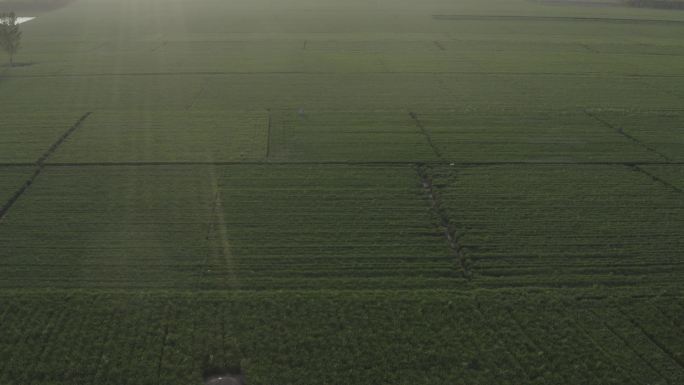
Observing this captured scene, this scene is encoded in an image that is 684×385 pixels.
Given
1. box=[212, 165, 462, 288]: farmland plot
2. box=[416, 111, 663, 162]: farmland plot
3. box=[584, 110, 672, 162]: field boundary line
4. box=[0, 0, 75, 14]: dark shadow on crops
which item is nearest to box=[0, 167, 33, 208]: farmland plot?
box=[212, 165, 462, 288]: farmland plot

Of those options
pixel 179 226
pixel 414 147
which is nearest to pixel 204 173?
pixel 179 226

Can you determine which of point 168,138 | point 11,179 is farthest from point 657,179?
point 11,179

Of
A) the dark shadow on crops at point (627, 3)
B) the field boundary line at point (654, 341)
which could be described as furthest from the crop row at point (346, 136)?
the dark shadow on crops at point (627, 3)

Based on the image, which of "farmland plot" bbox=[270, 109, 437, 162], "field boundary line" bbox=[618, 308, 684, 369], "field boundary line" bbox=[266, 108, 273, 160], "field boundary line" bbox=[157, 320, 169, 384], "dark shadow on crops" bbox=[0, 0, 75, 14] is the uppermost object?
"dark shadow on crops" bbox=[0, 0, 75, 14]

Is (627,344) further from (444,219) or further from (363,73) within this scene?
(363,73)

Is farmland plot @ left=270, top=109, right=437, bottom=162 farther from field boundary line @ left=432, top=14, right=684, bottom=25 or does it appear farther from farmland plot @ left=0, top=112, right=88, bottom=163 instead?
field boundary line @ left=432, top=14, right=684, bottom=25

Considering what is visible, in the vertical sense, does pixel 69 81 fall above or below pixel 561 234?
above

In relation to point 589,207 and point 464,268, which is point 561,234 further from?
point 464,268

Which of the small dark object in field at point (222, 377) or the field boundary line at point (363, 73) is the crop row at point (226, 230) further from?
the field boundary line at point (363, 73)
